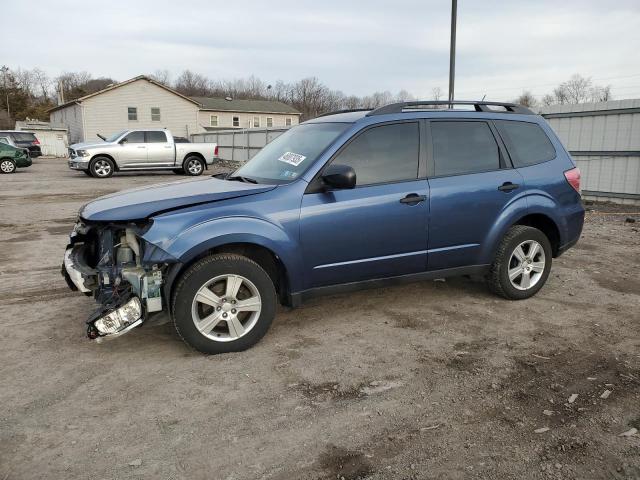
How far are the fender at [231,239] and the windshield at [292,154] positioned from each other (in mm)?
540

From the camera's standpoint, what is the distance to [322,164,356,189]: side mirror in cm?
386

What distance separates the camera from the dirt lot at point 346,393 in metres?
2.61

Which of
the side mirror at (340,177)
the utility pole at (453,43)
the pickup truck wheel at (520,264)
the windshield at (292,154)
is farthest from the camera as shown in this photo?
the utility pole at (453,43)

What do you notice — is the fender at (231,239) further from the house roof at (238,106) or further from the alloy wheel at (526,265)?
the house roof at (238,106)

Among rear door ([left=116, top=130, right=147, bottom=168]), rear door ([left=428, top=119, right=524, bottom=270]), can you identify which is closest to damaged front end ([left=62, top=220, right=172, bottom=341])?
rear door ([left=428, top=119, right=524, bottom=270])

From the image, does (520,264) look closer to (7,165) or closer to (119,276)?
(119,276)

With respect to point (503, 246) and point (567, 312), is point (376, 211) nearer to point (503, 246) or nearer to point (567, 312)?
point (503, 246)

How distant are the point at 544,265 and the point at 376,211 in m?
2.09

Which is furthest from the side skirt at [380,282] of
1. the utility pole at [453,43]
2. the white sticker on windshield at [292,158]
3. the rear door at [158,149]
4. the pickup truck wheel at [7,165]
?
the pickup truck wheel at [7,165]

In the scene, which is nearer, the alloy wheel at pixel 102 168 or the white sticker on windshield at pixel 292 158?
the white sticker on windshield at pixel 292 158

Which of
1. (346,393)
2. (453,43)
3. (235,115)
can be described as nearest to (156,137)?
(453,43)

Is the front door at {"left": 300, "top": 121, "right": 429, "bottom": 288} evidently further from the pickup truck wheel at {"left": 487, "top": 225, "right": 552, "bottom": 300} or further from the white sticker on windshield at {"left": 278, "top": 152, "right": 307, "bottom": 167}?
the pickup truck wheel at {"left": 487, "top": 225, "right": 552, "bottom": 300}

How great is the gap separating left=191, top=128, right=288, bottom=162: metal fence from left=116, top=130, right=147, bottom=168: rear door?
5.22 metres

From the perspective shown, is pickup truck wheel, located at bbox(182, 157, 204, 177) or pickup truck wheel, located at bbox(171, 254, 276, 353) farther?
pickup truck wheel, located at bbox(182, 157, 204, 177)
